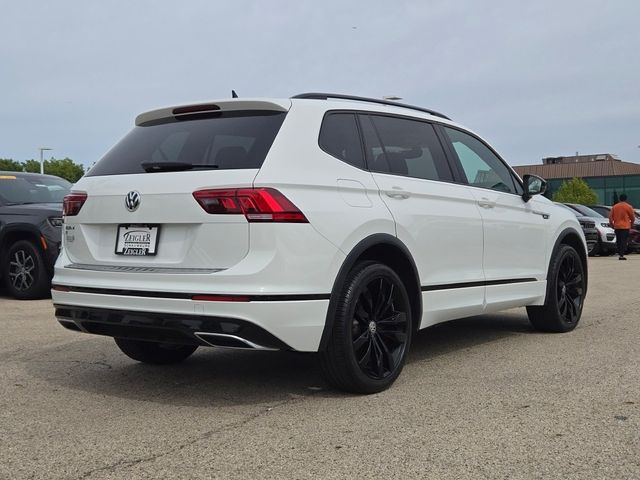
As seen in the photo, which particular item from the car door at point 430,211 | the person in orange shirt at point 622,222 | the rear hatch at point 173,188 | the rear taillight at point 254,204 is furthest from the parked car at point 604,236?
the rear taillight at point 254,204

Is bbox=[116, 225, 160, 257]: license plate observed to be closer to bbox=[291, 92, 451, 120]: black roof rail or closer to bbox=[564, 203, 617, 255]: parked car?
bbox=[291, 92, 451, 120]: black roof rail

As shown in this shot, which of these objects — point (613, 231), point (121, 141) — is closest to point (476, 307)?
point (121, 141)

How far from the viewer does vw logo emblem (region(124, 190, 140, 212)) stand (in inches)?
164

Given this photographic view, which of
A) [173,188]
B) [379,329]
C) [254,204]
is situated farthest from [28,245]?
[254,204]

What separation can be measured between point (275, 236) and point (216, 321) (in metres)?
0.54

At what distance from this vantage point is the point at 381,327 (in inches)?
178

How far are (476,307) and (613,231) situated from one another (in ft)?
54.4

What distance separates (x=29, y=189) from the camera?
400 inches

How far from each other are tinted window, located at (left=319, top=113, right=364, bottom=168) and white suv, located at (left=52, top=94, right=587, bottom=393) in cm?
1

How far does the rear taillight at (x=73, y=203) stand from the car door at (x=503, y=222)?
2755mm

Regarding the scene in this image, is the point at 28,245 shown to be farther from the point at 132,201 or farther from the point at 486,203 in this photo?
the point at 486,203

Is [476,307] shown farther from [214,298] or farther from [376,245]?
[214,298]

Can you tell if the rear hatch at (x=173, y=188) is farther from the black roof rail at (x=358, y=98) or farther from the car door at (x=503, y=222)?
the car door at (x=503, y=222)

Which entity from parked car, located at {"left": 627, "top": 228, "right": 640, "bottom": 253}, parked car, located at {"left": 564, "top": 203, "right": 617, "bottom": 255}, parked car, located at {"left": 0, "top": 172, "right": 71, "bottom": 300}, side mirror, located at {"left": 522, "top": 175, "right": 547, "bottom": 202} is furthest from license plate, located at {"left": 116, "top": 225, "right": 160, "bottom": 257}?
parked car, located at {"left": 627, "top": 228, "right": 640, "bottom": 253}
